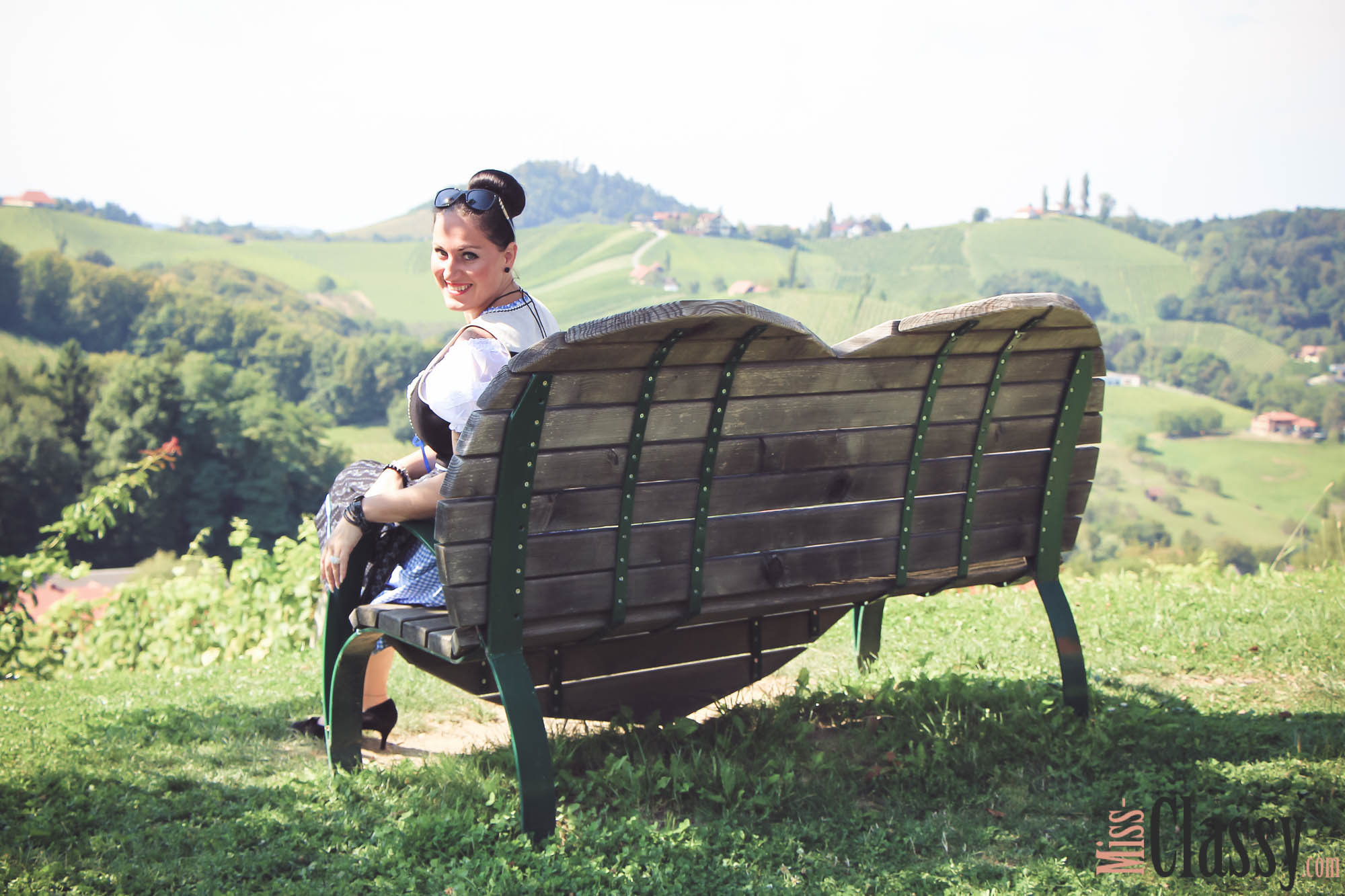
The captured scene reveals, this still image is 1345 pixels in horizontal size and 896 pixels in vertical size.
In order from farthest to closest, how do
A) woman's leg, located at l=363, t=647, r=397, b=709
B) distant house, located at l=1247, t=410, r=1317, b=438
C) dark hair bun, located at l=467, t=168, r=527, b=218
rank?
1. distant house, located at l=1247, t=410, r=1317, b=438
2. woman's leg, located at l=363, t=647, r=397, b=709
3. dark hair bun, located at l=467, t=168, r=527, b=218

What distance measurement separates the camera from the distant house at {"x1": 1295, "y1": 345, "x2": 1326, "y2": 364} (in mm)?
91125

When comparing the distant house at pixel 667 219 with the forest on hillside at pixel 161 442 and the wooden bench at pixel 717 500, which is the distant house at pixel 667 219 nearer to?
the forest on hillside at pixel 161 442

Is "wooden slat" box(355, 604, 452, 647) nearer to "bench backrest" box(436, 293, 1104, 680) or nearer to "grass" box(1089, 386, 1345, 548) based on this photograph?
"bench backrest" box(436, 293, 1104, 680)

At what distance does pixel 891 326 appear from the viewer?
251 cm

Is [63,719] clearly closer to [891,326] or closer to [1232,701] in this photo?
[891,326]

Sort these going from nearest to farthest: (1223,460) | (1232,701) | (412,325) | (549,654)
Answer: (549,654), (1232,701), (1223,460), (412,325)

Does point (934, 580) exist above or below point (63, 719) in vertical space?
above

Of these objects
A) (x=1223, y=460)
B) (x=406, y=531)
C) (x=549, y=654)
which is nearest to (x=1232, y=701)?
(x=549, y=654)

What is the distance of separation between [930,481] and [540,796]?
1334mm

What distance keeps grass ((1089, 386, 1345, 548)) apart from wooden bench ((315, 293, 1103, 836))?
73.4m

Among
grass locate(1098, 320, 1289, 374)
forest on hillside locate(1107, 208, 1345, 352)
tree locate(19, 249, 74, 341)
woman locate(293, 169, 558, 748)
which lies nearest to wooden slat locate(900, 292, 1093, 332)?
woman locate(293, 169, 558, 748)

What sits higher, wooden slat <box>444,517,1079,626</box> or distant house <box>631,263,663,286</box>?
distant house <box>631,263,663,286</box>

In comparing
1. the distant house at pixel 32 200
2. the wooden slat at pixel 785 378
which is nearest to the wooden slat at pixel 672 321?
the wooden slat at pixel 785 378

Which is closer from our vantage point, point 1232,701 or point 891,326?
point 891,326
